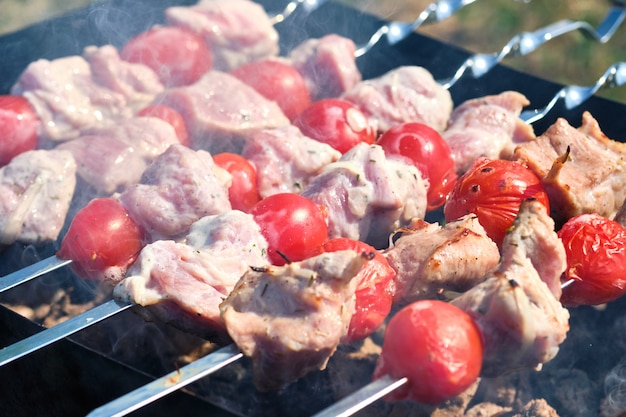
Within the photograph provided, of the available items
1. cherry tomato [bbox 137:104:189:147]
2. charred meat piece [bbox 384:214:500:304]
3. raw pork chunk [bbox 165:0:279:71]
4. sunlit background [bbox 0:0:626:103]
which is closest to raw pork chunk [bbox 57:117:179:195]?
cherry tomato [bbox 137:104:189:147]

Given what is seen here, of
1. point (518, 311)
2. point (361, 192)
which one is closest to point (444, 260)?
point (518, 311)

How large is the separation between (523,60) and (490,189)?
17.2 ft

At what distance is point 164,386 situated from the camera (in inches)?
93.9

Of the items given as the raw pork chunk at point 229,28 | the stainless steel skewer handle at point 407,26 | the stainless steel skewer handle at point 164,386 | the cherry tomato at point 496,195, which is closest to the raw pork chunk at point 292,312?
the stainless steel skewer handle at point 164,386

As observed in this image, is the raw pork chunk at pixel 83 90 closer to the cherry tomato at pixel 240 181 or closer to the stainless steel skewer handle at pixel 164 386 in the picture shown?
the cherry tomato at pixel 240 181

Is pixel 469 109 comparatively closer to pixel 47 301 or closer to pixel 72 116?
pixel 72 116

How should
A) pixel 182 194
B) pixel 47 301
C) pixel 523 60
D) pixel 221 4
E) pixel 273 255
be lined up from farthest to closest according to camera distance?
pixel 523 60, pixel 221 4, pixel 47 301, pixel 182 194, pixel 273 255

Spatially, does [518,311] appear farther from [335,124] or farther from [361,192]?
[335,124]

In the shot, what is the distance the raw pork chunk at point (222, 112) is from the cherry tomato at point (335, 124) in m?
0.18

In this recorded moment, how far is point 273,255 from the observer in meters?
2.93

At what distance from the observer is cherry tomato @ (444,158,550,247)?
3.09 m

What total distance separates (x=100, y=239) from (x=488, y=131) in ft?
6.49

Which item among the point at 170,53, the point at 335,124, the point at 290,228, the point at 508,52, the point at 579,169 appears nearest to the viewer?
the point at 290,228

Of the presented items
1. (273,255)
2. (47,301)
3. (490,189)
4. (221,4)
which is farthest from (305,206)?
(221,4)
